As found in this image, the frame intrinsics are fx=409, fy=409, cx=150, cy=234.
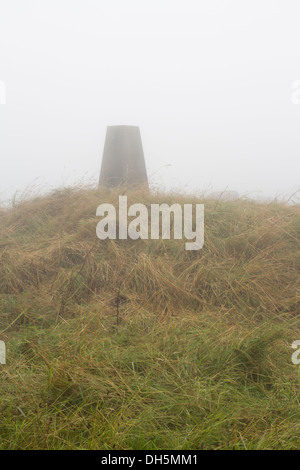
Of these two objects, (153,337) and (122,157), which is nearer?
(153,337)

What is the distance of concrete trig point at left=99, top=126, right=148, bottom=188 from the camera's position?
7.43 m

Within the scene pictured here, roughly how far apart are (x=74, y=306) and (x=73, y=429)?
150 cm

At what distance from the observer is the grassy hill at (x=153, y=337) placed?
5.75 feet

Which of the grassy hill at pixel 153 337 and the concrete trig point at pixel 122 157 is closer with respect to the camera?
the grassy hill at pixel 153 337

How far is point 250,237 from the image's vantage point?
14.2 feet

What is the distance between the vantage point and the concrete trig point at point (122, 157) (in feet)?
24.4

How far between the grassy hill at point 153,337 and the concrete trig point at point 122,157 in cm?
241

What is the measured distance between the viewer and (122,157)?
24.4 feet

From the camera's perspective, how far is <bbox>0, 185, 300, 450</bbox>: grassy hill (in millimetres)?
1754

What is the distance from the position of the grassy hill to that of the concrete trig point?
7.91 ft

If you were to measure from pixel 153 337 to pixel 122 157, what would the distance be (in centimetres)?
531

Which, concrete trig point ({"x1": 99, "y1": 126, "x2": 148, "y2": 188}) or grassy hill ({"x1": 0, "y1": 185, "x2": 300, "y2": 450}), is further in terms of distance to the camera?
concrete trig point ({"x1": 99, "y1": 126, "x2": 148, "y2": 188})
